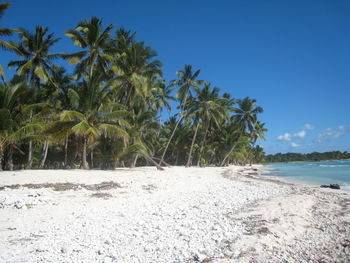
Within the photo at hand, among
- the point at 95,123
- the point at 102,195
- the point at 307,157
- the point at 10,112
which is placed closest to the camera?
the point at 102,195

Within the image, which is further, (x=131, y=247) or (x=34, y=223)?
(x=34, y=223)

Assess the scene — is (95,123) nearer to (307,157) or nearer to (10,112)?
(10,112)

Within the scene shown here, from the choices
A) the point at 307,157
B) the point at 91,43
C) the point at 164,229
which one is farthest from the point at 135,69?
the point at 307,157

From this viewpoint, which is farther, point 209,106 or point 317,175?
point 209,106

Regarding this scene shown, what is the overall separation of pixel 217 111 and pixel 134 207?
2216cm

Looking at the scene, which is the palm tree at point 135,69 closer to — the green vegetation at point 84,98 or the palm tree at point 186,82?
the green vegetation at point 84,98

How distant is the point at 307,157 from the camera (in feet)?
372

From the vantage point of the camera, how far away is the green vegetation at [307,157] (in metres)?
110

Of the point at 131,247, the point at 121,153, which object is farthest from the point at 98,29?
the point at 131,247

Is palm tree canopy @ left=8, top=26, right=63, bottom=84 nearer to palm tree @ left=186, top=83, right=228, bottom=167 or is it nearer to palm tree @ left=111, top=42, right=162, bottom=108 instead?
palm tree @ left=111, top=42, right=162, bottom=108

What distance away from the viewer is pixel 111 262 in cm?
287

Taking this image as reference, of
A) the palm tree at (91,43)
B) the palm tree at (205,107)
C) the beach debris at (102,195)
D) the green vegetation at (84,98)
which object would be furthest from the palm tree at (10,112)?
the palm tree at (205,107)

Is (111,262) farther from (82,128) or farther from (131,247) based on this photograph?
(82,128)

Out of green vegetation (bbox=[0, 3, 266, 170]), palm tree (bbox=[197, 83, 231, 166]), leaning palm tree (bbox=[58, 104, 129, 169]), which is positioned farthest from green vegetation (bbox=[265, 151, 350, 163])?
leaning palm tree (bbox=[58, 104, 129, 169])
